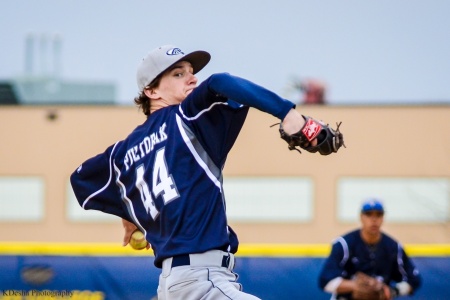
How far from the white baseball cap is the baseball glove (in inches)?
32.9

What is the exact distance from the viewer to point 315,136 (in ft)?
13.9

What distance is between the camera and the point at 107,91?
34.8 metres

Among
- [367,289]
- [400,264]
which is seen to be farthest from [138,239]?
[400,264]

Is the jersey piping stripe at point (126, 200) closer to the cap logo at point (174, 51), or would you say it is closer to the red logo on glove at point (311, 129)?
the cap logo at point (174, 51)

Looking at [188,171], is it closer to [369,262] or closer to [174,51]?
[174,51]

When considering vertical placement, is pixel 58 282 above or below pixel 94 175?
below

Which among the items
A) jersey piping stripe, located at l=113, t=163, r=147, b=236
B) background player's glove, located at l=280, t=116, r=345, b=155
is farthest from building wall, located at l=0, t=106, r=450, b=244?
background player's glove, located at l=280, t=116, r=345, b=155

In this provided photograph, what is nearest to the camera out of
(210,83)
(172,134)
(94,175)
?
(210,83)

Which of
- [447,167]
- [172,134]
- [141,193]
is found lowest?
[447,167]

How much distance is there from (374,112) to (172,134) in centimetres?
2673

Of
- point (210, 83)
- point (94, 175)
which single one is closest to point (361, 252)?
point (94, 175)

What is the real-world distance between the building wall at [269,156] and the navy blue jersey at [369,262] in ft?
69.1

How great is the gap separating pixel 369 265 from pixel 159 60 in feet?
16.9

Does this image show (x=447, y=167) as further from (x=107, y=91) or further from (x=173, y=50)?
(x=173, y=50)
